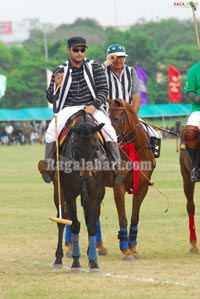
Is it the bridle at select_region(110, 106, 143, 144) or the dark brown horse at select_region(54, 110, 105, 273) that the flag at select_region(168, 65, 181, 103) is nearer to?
the bridle at select_region(110, 106, 143, 144)

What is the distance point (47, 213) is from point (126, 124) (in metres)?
6.20

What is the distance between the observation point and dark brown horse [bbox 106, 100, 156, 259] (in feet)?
45.6

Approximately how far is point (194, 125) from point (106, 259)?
221cm

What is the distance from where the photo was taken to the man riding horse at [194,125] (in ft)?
46.5

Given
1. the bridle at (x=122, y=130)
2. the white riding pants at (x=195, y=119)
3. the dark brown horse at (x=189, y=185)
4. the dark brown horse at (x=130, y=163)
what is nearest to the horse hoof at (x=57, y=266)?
the dark brown horse at (x=130, y=163)

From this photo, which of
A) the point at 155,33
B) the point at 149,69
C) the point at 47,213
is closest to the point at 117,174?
the point at 47,213

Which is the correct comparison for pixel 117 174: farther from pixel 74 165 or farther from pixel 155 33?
pixel 155 33

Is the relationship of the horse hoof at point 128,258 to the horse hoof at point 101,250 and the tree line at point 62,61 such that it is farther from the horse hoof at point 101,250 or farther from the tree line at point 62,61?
the tree line at point 62,61

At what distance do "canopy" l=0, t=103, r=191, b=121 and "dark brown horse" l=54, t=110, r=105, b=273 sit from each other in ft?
237

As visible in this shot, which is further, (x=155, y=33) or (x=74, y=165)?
(x=155, y=33)

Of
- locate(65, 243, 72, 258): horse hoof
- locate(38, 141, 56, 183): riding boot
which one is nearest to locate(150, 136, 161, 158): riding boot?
locate(65, 243, 72, 258): horse hoof

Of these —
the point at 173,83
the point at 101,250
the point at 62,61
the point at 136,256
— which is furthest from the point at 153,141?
the point at 62,61

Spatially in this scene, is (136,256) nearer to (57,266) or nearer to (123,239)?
(123,239)

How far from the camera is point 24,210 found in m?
20.5
